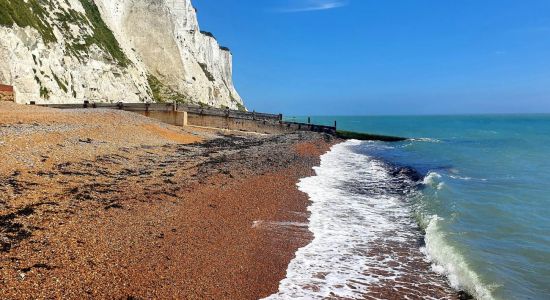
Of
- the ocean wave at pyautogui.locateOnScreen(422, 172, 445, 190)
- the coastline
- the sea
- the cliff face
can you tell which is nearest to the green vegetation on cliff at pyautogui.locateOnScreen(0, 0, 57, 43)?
the cliff face

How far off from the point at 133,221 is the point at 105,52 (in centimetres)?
5407

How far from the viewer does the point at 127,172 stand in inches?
632

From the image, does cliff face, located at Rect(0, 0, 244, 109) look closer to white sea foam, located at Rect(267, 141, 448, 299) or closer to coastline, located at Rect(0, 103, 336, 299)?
coastline, located at Rect(0, 103, 336, 299)

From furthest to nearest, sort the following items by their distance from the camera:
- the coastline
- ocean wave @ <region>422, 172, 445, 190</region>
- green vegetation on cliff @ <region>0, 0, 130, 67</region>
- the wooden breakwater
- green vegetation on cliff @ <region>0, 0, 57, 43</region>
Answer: green vegetation on cliff @ <region>0, 0, 130, 67</region> < green vegetation on cliff @ <region>0, 0, 57, 43</region> < the wooden breakwater < ocean wave @ <region>422, 172, 445, 190</region> < the coastline

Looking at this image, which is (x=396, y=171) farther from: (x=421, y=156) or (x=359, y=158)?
(x=421, y=156)

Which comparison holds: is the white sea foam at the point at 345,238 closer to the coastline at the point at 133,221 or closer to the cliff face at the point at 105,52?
the coastline at the point at 133,221

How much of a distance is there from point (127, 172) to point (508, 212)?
1476 centimetres

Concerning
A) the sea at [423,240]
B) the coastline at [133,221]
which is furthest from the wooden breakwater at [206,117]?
the sea at [423,240]

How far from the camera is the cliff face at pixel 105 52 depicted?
40.4 m

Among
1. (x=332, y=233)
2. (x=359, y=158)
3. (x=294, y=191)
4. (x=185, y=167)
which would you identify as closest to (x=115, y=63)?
(x=359, y=158)

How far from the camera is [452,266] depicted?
9703 mm

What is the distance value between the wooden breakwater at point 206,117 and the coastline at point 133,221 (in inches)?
715

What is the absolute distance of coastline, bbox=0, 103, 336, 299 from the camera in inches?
291

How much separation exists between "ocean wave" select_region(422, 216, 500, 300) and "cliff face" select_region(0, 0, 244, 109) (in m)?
39.4
